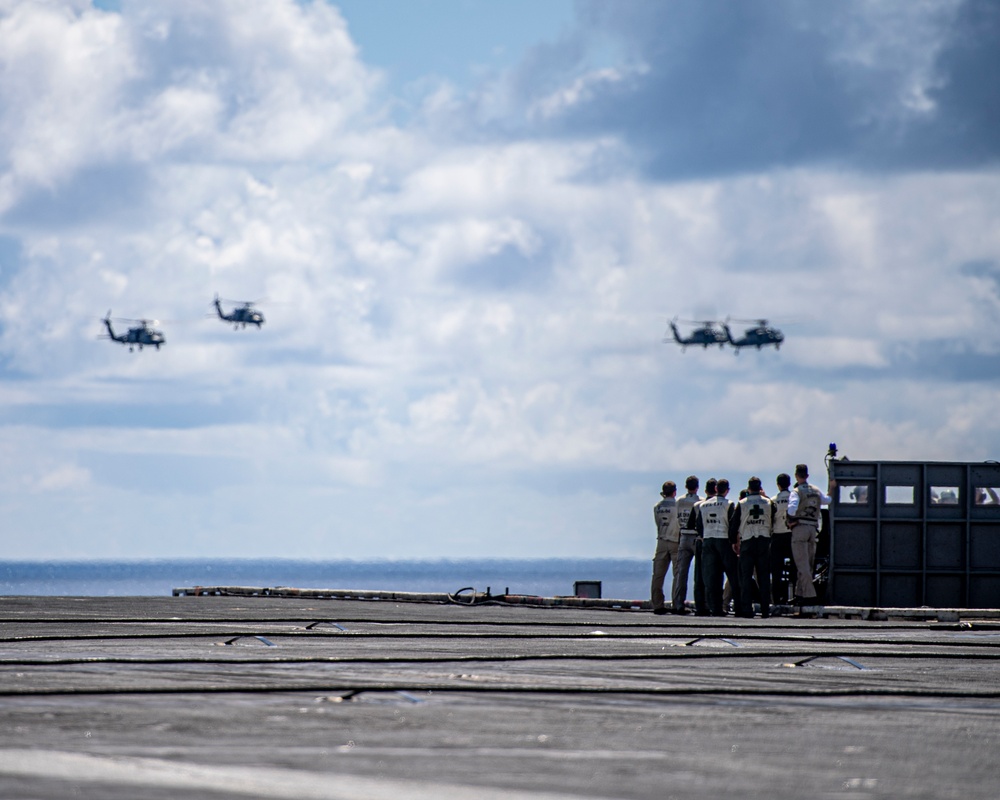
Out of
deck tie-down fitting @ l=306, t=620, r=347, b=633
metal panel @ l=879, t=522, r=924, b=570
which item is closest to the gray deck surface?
deck tie-down fitting @ l=306, t=620, r=347, b=633

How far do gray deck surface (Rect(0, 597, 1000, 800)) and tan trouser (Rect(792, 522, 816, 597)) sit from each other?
20.6ft

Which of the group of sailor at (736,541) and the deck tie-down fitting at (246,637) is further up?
the group of sailor at (736,541)

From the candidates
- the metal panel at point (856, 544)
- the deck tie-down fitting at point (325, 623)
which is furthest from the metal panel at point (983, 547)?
the deck tie-down fitting at point (325, 623)

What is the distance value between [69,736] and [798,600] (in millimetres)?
17617

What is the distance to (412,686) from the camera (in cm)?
1052

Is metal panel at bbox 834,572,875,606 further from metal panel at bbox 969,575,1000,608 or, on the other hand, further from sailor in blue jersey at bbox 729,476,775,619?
sailor in blue jersey at bbox 729,476,775,619

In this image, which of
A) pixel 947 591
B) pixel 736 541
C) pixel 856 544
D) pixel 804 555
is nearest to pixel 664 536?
pixel 736 541

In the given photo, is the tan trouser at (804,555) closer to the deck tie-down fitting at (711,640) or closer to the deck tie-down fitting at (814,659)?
the deck tie-down fitting at (711,640)

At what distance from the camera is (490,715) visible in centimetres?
900

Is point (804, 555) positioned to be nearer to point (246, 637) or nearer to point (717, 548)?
point (717, 548)

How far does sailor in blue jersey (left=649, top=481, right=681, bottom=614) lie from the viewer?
2347 centimetres

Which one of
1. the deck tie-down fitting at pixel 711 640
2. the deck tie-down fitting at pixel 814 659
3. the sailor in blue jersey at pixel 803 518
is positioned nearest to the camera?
the deck tie-down fitting at pixel 814 659

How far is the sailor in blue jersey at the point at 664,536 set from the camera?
23.5 m

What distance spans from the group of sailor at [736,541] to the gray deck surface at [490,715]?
5.15m
